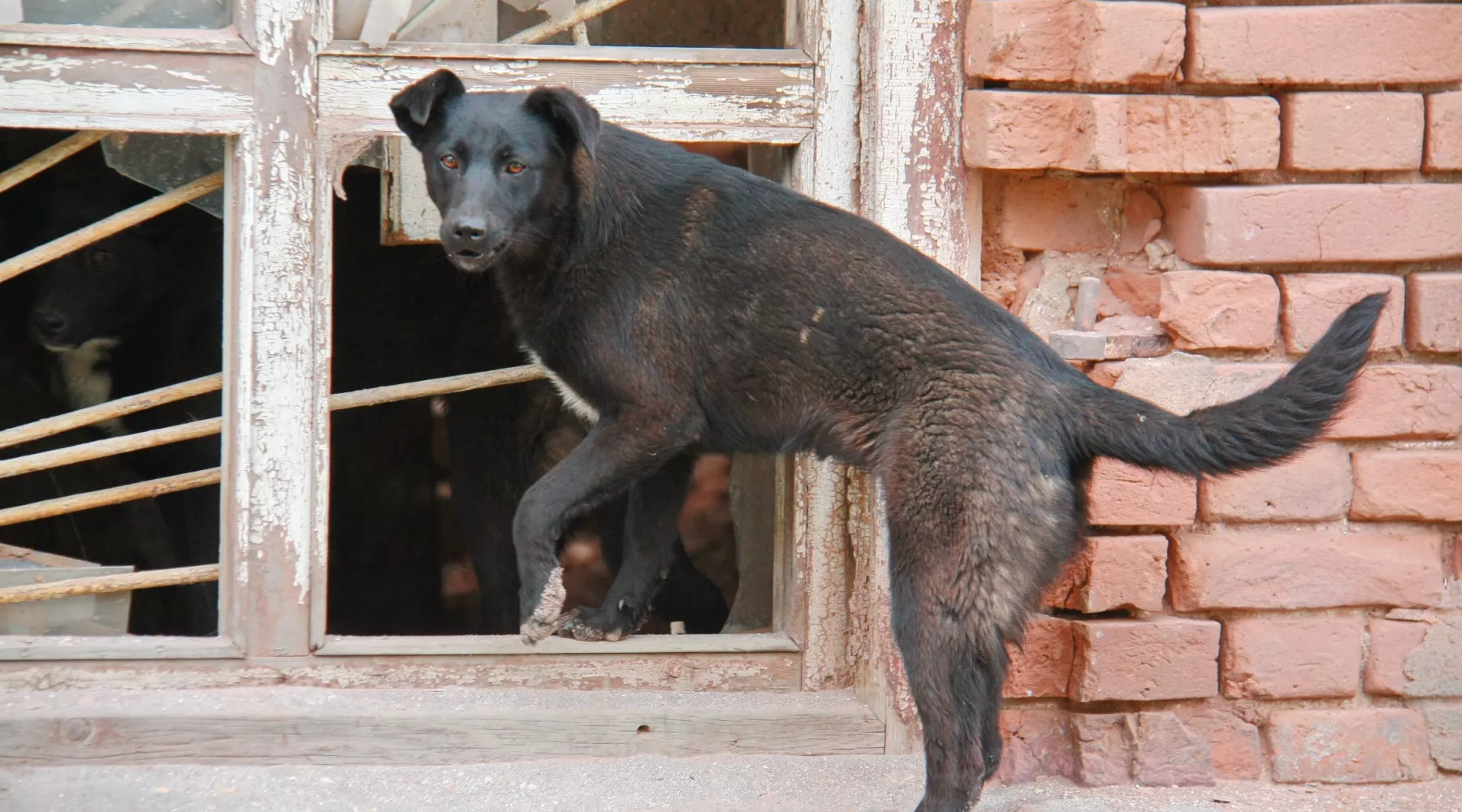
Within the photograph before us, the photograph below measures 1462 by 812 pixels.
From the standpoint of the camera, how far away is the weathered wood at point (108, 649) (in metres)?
3.10

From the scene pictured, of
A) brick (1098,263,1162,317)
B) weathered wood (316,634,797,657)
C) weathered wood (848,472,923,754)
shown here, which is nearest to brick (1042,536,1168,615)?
weathered wood (848,472,923,754)

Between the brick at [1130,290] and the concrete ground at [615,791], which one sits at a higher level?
the brick at [1130,290]

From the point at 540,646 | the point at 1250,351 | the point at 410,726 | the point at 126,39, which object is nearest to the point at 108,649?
the point at 410,726

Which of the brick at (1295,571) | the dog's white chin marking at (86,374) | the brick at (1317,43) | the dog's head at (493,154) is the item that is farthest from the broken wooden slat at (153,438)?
the brick at (1317,43)

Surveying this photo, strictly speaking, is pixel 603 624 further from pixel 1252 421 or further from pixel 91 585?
pixel 1252 421

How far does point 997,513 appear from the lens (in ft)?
8.48

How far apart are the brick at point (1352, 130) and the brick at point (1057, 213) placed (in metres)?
0.39

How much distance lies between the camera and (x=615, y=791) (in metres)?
2.92

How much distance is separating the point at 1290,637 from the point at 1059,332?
0.83 m

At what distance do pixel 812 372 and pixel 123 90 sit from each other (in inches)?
63.1

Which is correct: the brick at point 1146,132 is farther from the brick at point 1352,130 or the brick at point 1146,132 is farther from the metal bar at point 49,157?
the metal bar at point 49,157

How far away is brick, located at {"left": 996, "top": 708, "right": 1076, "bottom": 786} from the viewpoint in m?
3.15

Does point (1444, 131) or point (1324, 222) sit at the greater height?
point (1444, 131)

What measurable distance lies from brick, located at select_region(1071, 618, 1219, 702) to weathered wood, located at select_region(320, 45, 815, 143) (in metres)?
1.33
